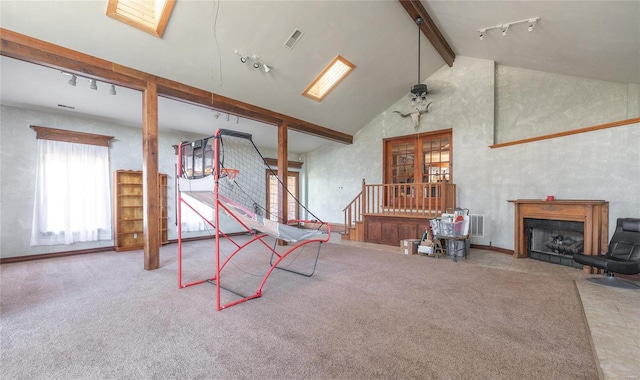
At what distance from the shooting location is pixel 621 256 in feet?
11.5

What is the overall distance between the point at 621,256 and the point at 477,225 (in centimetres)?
253

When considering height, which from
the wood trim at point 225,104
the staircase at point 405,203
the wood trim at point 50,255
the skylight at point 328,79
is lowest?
the wood trim at point 50,255

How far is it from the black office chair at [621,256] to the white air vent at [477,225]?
7.27ft

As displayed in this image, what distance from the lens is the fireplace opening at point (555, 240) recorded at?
4.33 meters

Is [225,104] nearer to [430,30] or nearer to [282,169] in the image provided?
[282,169]

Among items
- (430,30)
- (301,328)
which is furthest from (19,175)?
(430,30)

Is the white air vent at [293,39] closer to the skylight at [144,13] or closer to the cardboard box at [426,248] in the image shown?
the skylight at [144,13]

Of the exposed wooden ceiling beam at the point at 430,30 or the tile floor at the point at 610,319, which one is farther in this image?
the exposed wooden ceiling beam at the point at 430,30

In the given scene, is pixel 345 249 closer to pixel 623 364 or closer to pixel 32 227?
pixel 623 364

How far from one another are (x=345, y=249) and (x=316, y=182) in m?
4.22

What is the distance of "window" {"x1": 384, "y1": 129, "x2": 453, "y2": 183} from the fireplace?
6.50ft

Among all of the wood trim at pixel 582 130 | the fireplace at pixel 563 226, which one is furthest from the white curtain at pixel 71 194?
the wood trim at pixel 582 130

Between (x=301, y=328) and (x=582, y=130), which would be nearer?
(x=301, y=328)

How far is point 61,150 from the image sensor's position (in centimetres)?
521
